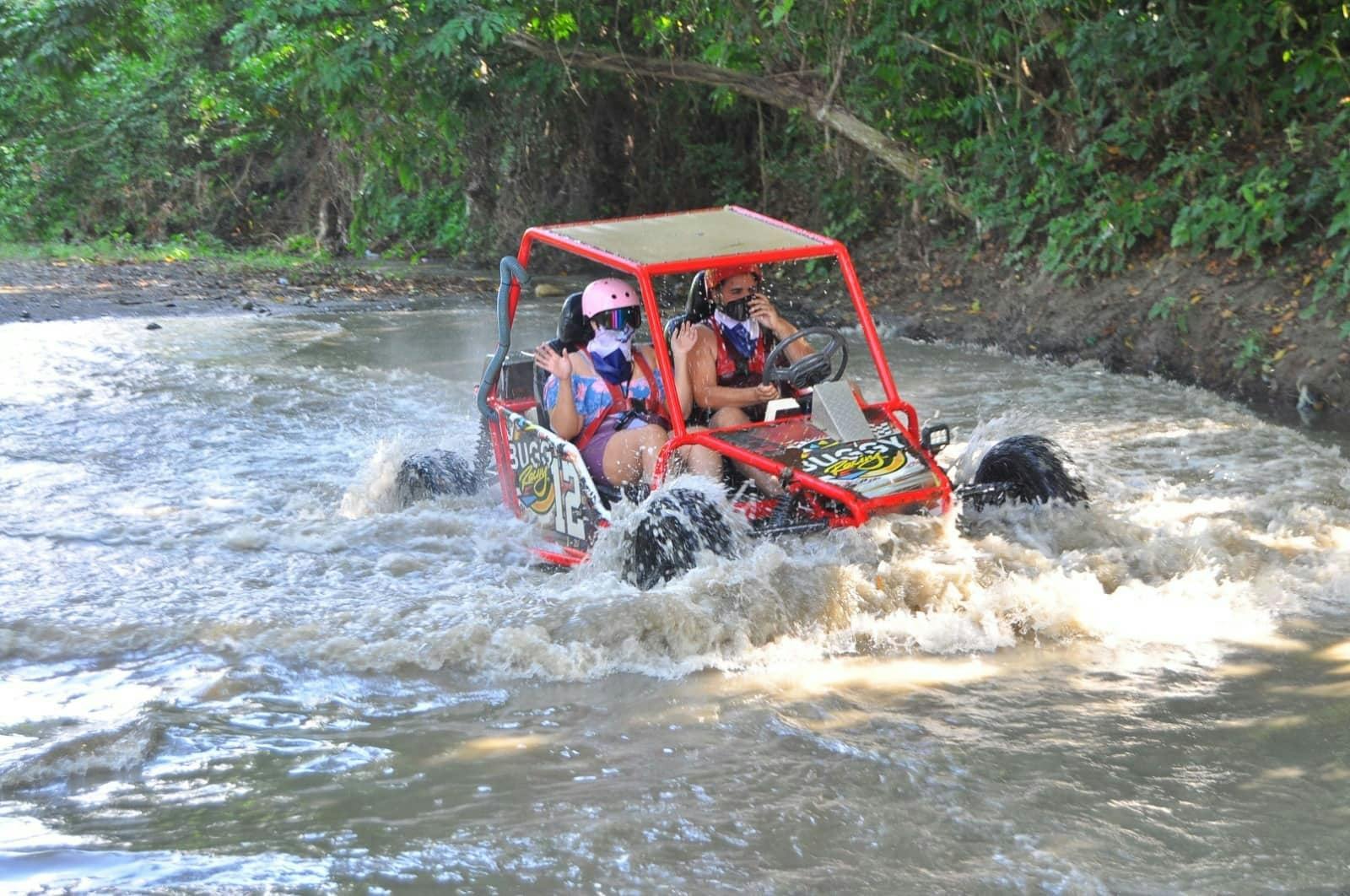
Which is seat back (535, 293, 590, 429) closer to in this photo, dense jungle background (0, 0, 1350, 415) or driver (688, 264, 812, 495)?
driver (688, 264, 812, 495)

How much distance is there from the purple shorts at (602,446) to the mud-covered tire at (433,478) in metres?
1.47

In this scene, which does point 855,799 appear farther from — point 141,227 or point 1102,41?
point 141,227

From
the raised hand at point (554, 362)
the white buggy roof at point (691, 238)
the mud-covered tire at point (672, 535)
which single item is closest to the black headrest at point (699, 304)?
the white buggy roof at point (691, 238)

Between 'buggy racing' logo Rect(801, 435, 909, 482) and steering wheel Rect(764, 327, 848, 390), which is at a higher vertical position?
steering wheel Rect(764, 327, 848, 390)

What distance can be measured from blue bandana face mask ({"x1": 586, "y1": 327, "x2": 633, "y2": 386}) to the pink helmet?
0.35ft

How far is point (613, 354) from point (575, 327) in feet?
0.83

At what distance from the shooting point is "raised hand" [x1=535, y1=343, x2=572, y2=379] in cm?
635

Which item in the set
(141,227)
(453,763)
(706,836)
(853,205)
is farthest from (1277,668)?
(141,227)

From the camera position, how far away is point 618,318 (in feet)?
21.1

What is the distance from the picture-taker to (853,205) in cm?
1695

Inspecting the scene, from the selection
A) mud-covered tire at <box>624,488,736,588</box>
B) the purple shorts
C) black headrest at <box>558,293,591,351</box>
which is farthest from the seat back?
mud-covered tire at <box>624,488,736,588</box>

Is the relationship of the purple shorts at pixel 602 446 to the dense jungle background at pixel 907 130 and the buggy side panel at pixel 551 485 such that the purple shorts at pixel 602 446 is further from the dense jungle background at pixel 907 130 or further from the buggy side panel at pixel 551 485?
the dense jungle background at pixel 907 130

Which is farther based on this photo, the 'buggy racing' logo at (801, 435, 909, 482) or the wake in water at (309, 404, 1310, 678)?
the 'buggy racing' logo at (801, 435, 909, 482)

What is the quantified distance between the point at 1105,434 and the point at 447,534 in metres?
4.20
